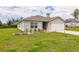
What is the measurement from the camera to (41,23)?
8.64 feet

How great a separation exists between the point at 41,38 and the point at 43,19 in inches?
9.2

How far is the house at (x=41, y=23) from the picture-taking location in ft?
8.63

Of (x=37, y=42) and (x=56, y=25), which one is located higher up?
(x=56, y=25)

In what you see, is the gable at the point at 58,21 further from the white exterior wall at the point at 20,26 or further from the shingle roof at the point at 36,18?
the white exterior wall at the point at 20,26

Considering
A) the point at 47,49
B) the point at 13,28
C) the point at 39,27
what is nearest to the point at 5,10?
the point at 13,28

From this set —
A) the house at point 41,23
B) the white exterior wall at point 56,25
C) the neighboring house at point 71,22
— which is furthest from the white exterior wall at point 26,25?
the neighboring house at point 71,22

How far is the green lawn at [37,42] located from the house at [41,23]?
3.4 inches

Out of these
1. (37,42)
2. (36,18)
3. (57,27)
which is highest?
(36,18)

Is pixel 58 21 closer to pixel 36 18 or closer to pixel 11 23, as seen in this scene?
pixel 36 18

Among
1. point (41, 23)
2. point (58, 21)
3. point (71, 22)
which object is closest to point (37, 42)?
point (41, 23)

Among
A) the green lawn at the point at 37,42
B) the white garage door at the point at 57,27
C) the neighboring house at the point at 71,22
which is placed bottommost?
the green lawn at the point at 37,42

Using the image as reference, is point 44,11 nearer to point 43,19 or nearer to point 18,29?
point 43,19

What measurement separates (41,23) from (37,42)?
0.24 metres

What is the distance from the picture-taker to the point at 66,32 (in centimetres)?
263
